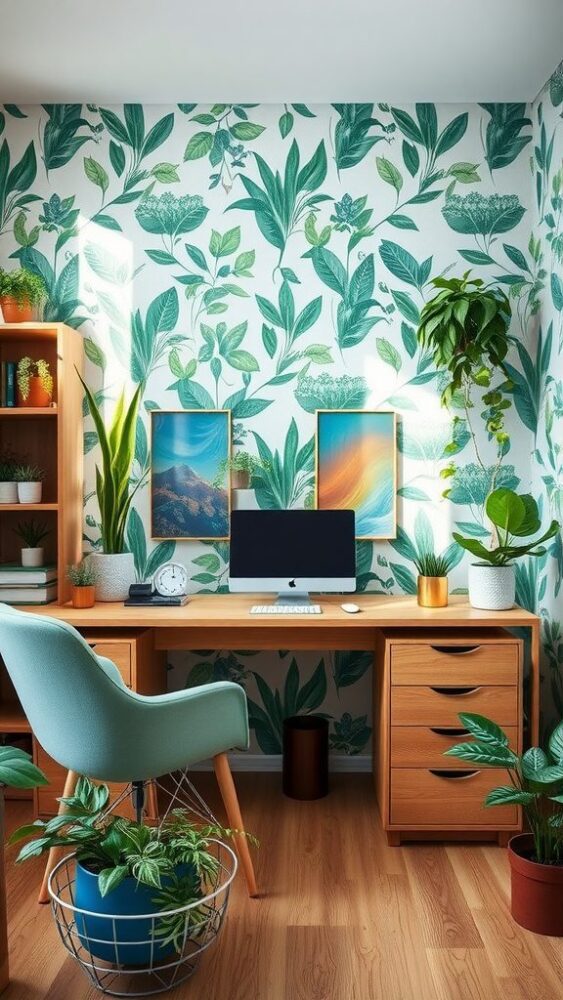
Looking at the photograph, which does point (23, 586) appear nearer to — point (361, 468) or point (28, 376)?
point (28, 376)

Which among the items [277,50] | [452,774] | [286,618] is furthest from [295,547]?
[277,50]

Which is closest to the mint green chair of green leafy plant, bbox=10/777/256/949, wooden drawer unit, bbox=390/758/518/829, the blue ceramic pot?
green leafy plant, bbox=10/777/256/949

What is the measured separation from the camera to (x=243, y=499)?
333 centimetres

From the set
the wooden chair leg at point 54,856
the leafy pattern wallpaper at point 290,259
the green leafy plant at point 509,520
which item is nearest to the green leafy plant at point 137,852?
the wooden chair leg at point 54,856

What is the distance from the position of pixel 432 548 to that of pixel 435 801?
1038 mm

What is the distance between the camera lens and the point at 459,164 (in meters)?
3.37

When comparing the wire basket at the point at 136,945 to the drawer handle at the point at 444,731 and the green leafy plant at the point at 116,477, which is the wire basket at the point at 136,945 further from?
the green leafy plant at the point at 116,477

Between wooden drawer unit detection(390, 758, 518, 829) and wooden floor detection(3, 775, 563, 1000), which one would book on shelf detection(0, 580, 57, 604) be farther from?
wooden drawer unit detection(390, 758, 518, 829)

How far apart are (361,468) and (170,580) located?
900 millimetres

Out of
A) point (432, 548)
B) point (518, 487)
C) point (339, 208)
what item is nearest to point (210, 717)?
point (432, 548)

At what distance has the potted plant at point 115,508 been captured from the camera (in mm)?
3160

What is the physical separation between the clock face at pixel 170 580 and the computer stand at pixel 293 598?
1.24 ft

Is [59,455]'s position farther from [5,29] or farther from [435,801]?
[435,801]

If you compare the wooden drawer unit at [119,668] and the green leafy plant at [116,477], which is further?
the green leafy plant at [116,477]
